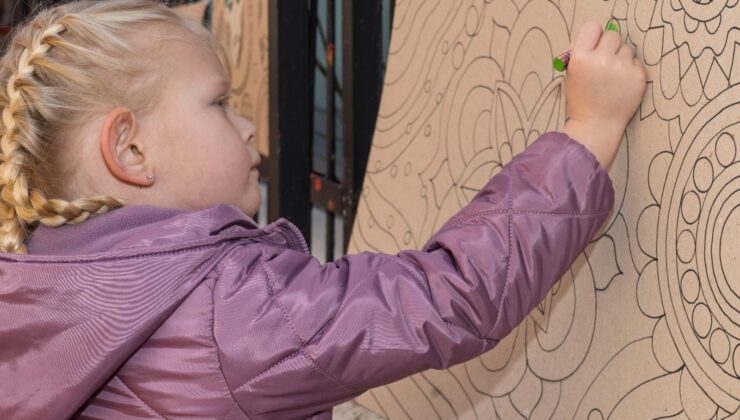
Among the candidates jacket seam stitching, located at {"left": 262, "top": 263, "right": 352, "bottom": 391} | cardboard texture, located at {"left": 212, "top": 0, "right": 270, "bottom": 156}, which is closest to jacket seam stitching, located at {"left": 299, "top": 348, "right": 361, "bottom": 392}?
jacket seam stitching, located at {"left": 262, "top": 263, "right": 352, "bottom": 391}

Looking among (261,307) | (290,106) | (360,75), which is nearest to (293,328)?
(261,307)

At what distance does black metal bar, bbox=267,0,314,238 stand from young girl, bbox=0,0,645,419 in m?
0.64

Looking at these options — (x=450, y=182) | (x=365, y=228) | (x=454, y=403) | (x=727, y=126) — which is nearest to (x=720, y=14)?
(x=727, y=126)

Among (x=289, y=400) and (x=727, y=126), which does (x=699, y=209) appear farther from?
(x=289, y=400)

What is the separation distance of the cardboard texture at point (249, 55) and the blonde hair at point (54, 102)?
819 millimetres

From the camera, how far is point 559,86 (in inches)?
35.3

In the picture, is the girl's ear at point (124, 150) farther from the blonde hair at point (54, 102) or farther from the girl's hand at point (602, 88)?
the girl's hand at point (602, 88)

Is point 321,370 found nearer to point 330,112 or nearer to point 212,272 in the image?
point 212,272

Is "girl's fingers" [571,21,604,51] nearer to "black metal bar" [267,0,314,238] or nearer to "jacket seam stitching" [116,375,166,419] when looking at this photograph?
"jacket seam stitching" [116,375,166,419]

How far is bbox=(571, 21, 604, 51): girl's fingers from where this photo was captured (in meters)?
0.82

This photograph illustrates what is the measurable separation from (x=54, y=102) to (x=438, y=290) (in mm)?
368

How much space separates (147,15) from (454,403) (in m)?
0.51

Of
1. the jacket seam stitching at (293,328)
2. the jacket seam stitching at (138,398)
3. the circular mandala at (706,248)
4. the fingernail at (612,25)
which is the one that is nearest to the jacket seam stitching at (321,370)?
the jacket seam stitching at (293,328)

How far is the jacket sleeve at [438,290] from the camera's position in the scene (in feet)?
2.57
